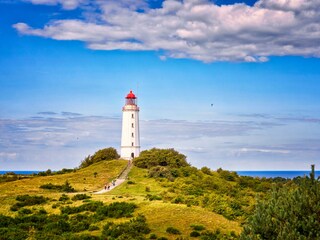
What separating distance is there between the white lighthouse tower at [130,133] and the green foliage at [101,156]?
1934mm

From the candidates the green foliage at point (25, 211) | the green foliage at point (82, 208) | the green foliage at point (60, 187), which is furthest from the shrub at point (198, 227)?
the green foliage at point (60, 187)

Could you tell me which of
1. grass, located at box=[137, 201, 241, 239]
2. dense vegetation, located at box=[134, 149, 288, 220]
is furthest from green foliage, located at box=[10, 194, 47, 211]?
grass, located at box=[137, 201, 241, 239]

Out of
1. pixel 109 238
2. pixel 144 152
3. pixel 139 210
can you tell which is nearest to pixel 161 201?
pixel 139 210

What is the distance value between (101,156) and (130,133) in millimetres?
6995

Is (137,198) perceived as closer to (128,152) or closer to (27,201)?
(27,201)

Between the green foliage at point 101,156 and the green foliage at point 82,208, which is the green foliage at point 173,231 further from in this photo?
the green foliage at point 101,156

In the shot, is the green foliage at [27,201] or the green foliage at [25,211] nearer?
the green foliage at [25,211]

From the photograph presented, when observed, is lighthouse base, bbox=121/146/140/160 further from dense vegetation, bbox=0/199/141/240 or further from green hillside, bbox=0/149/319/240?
dense vegetation, bbox=0/199/141/240

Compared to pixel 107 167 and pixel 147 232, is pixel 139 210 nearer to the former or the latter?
pixel 147 232

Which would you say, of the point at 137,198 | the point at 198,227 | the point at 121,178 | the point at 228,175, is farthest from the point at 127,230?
the point at 228,175

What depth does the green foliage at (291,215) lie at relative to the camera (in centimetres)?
1759

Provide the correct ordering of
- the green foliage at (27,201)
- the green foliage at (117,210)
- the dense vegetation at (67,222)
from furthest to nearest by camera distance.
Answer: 1. the green foliage at (27,201)
2. the green foliage at (117,210)
3. the dense vegetation at (67,222)

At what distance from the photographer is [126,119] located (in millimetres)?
83125

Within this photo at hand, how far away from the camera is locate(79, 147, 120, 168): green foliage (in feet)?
264
